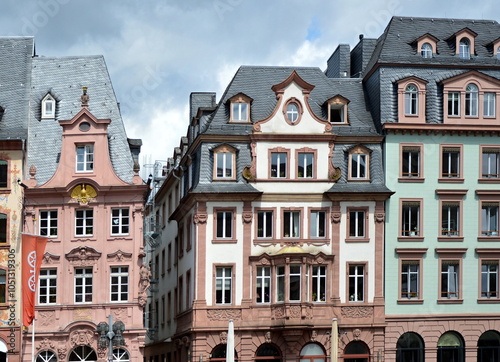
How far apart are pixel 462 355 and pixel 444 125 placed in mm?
15086

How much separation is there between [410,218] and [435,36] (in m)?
13.6

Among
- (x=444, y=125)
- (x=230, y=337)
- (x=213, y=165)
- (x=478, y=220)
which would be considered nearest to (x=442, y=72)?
(x=444, y=125)

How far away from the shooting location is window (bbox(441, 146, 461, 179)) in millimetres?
82250

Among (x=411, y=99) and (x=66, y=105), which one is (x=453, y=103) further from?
(x=66, y=105)

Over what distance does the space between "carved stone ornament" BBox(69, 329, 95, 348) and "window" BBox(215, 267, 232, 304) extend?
27.2ft

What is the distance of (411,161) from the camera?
82.1 meters

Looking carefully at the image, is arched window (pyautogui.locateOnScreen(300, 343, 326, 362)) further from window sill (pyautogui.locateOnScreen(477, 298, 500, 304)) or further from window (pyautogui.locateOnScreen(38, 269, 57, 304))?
window (pyautogui.locateOnScreen(38, 269, 57, 304))

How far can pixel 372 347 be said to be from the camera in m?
79.2

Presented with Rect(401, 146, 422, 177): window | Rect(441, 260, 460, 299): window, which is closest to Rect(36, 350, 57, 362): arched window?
Rect(441, 260, 460, 299): window

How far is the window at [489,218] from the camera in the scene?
269ft

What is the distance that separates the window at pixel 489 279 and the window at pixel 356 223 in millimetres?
8333

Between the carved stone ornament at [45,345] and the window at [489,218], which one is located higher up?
the window at [489,218]

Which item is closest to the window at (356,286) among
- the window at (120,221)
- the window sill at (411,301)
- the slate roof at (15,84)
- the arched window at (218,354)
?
the window sill at (411,301)

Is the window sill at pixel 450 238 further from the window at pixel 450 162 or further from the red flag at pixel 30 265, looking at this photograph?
the red flag at pixel 30 265
